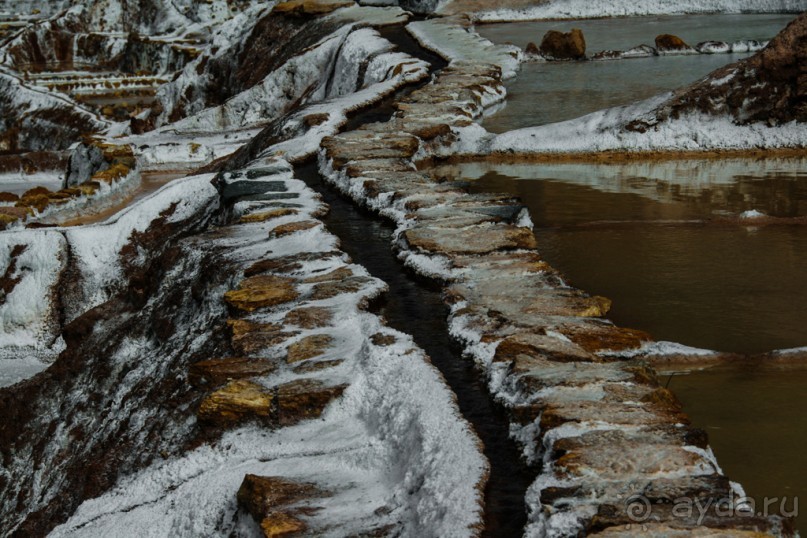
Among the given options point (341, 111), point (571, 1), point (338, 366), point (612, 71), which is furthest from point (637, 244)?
point (571, 1)

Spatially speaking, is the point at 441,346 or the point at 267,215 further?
the point at 267,215

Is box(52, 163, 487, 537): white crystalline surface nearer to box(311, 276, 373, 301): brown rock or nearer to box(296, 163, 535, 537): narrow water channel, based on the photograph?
box(296, 163, 535, 537): narrow water channel

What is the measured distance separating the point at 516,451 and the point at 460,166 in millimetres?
5596

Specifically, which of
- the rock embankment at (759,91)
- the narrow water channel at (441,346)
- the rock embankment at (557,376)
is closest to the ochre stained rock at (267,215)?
the narrow water channel at (441,346)

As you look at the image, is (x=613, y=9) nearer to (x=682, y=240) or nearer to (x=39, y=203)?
(x=39, y=203)

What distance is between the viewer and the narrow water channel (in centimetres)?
328

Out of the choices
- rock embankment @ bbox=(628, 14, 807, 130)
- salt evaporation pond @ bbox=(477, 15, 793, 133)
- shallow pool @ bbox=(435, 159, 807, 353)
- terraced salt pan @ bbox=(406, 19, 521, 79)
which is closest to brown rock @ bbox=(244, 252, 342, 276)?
shallow pool @ bbox=(435, 159, 807, 353)

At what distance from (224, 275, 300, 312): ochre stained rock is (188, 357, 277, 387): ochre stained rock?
671 millimetres

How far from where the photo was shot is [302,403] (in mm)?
4078

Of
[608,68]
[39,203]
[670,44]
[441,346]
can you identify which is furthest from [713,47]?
[441,346]

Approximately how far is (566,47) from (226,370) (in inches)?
457

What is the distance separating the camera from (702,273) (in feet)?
18.1

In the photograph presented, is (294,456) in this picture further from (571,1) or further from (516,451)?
(571,1)

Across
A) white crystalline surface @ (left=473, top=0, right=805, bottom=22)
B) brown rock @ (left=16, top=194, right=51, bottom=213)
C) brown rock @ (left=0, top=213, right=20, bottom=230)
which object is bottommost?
brown rock @ (left=0, top=213, right=20, bottom=230)
